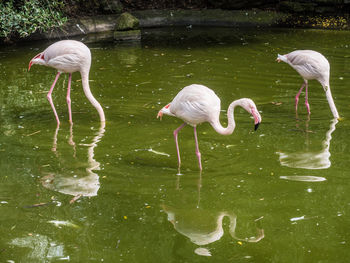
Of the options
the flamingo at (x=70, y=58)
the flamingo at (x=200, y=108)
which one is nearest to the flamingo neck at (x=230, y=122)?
the flamingo at (x=200, y=108)

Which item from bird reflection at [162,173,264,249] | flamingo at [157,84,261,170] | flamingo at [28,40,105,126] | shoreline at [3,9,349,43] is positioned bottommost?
bird reflection at [162,173,264,249]

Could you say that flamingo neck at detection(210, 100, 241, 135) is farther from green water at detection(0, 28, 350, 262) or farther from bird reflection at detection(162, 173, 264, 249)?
bird reflection at detection(162, 173, 264, 249)

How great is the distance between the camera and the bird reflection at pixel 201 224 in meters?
3.94

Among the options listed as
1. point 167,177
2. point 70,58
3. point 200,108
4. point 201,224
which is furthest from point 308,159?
point 70,58

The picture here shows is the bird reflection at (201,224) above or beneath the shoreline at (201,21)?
beneath

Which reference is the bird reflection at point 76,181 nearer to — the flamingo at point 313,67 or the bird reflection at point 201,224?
the bird reflection at point 201,224

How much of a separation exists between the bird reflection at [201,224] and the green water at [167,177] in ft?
→ 0.05

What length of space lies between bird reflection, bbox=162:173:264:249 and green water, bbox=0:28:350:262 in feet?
0.05

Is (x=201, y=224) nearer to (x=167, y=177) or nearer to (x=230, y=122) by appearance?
(x=167, y=177)

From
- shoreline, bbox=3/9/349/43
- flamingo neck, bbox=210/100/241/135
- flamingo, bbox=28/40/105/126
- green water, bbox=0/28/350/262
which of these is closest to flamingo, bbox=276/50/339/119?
green water, bbox=0/28/350/262

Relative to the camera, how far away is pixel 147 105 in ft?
24.0

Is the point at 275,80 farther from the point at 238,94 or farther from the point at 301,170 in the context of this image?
the point at 301,170

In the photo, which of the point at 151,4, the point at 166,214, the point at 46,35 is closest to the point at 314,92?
the point at 166,214

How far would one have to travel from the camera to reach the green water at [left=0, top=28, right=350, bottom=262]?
3857 millimetres
